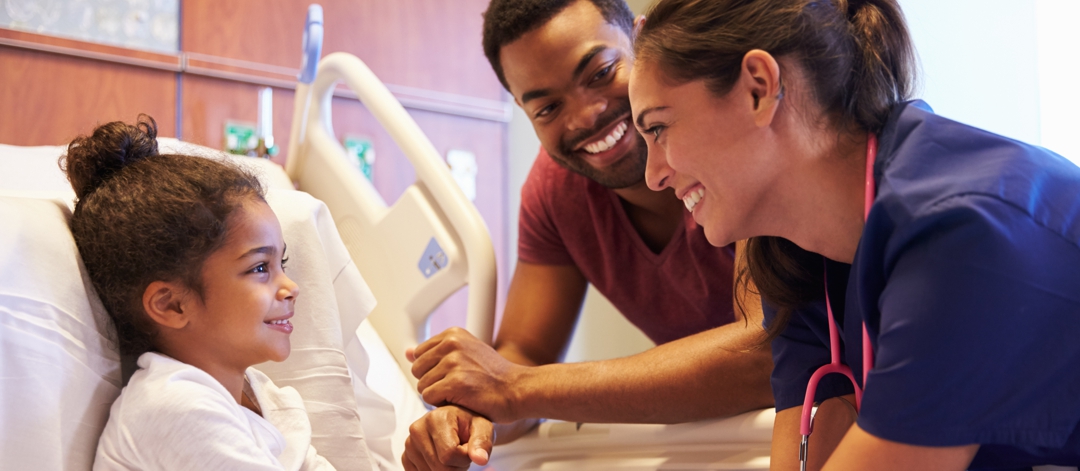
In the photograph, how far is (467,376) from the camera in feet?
5.04

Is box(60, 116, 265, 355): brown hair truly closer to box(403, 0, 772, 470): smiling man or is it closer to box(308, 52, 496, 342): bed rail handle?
box(403, 0, 772, 470): smiling man

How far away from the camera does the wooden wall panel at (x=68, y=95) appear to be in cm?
261

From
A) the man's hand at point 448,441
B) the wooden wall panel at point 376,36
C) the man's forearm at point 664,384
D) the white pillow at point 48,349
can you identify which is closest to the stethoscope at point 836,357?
the man's forearm at point 664,384

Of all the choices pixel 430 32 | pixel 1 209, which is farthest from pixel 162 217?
pixel 430 32

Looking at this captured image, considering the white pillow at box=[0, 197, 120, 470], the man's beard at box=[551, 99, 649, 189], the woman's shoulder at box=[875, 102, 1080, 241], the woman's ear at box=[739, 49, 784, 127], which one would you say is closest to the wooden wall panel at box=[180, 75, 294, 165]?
the man's beard at box=[551, 99, 649, 189]

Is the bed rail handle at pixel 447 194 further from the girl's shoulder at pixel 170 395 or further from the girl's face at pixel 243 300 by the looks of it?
the girl's shoulder at pixel 170 395

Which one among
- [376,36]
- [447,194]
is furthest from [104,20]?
[447,194]

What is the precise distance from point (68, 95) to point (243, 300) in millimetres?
1902

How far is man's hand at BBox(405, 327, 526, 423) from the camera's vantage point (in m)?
1.53

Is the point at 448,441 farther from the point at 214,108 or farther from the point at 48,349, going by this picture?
the point at 214,108

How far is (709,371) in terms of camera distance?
1.42 metres

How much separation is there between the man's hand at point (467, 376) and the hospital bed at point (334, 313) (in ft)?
0.39

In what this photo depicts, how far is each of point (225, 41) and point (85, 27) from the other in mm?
437

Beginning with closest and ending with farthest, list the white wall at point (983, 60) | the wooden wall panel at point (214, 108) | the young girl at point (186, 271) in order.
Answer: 1. the young girl at point (186, 271)
2. the white wall at point (983, 60)
3. the wooden wall panel at point (214, 108)
